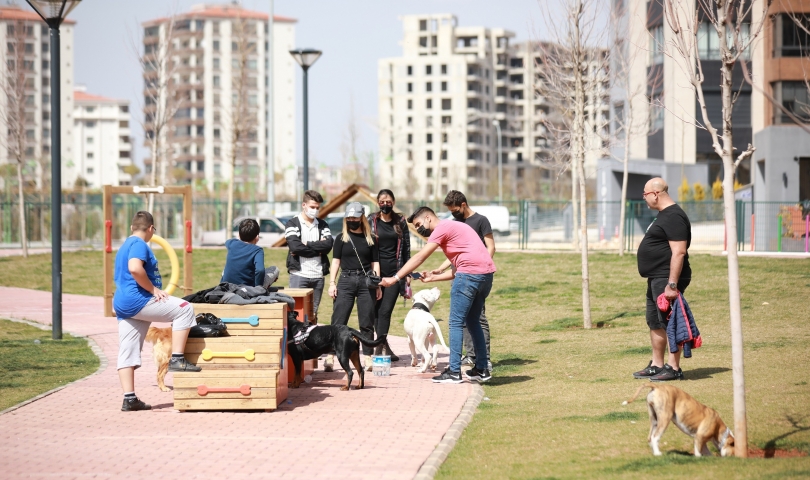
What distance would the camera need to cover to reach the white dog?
34.3ft

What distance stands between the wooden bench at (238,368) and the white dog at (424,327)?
7.34 ft

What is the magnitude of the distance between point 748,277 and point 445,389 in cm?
1267

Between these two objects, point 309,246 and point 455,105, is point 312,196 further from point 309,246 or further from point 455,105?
point 455,105

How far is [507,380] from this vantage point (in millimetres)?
10297

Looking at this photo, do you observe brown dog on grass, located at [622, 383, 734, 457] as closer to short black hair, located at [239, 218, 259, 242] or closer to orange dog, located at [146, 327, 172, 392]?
short black hair, located at [239, 218, 259, 242]

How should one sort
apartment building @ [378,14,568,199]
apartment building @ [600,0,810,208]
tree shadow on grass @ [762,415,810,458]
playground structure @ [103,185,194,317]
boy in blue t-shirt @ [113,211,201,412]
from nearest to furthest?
1. tree shadow on grass @ [762,415,810,458]
2. boy in blue t-shirt @ [113,211,201,412]
3. playground structure @ [103,185,194,317]
4. apartment building @ [600,0,810,208]
5. apartment building @ [378,14,568,199]

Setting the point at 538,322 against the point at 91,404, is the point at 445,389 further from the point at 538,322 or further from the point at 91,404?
the point at 538,322

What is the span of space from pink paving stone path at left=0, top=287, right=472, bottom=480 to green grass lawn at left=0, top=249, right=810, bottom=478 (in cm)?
54

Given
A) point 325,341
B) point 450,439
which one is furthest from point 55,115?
point 450,439

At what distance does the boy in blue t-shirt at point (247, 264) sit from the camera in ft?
31.1

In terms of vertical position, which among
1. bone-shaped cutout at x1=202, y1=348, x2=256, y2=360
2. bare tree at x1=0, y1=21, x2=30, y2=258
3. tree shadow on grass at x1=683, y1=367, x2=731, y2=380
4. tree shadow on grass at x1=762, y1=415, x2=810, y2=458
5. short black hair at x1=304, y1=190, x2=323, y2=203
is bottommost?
tree shadow on grass at x1=762, y1=415, x2=810, y2=458

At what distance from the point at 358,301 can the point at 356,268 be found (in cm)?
38

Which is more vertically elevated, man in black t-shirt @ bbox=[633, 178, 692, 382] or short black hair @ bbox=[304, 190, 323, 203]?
short black hair @ bbox=[304, 190, 323, 203]

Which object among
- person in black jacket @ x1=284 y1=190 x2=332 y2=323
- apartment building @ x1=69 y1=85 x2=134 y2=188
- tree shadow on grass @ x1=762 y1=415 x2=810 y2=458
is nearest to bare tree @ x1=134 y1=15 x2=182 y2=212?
person in black jacket @ x1=284 y1=190 x2=332 y2=323
